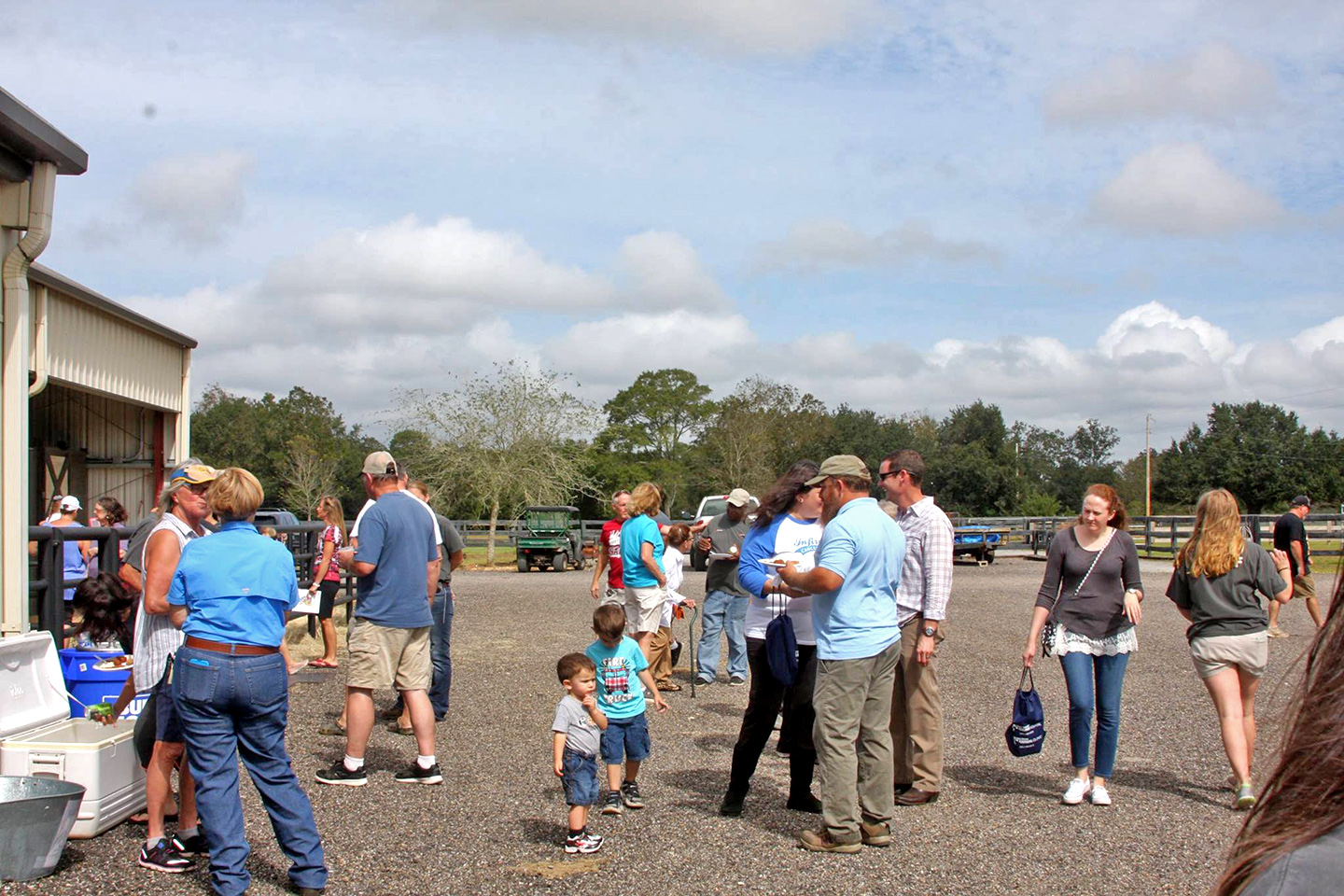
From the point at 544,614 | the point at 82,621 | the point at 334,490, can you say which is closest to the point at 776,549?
the point at 82,621

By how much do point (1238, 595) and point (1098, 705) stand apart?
39.4 inches

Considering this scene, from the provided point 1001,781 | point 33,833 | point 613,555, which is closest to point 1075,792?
point 1001,781

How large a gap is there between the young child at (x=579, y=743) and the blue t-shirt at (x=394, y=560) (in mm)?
1333

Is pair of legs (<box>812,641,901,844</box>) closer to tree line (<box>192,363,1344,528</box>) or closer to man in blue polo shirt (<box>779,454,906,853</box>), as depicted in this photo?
man in blue polo shirt (<box>779,454,906,853</box>)

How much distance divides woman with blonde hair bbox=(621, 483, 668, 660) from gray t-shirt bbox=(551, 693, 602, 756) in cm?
320

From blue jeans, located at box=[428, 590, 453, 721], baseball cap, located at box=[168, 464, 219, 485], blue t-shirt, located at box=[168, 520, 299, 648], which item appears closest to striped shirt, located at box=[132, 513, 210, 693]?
baseball cap, located at box=[168, 464, 219, 485]

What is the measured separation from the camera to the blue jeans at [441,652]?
8.17 m

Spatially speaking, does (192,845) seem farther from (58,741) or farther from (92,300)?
(92,300)

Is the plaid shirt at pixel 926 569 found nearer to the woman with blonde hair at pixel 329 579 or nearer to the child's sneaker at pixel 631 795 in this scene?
the child's sneaker at pixel 631 795

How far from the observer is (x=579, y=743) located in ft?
17.5

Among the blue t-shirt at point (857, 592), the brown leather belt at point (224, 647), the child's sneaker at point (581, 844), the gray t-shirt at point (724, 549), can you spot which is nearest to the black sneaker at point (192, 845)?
the brown leather belt at point (224, 647)

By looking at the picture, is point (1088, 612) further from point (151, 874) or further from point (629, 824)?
point (151, 874)

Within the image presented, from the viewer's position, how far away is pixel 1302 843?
1080mm

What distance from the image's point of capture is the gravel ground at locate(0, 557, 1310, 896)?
189 inches
